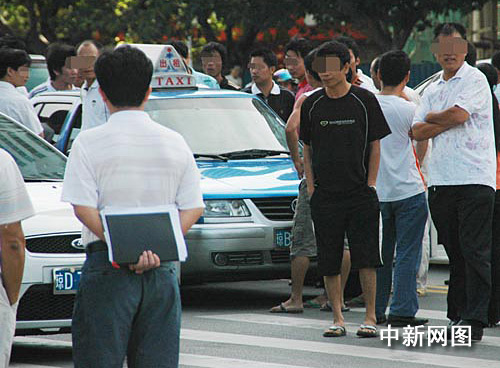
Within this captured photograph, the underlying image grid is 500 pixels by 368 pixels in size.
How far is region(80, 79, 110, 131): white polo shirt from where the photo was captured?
33.9 ft

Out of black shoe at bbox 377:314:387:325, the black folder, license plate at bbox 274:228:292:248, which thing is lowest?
black shoe at bbox 377:314:387:325

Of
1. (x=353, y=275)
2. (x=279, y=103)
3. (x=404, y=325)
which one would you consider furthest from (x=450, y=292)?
(x=279, y=103)

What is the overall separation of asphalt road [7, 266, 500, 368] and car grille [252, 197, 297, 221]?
0.73 metres

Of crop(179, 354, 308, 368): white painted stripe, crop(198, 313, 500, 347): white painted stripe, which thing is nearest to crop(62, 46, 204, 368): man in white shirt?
crop(179, 354, 308, 368): white painted stripe

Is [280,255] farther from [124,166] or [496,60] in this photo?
[124,166]

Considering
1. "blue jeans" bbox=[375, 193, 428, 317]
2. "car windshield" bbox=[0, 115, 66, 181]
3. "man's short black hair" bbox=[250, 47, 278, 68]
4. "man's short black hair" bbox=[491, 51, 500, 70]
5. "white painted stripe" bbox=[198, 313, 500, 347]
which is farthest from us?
"man's short black hair" bbox=[250, 47, 278, 68]

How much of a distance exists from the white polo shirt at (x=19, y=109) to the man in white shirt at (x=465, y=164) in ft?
11.6

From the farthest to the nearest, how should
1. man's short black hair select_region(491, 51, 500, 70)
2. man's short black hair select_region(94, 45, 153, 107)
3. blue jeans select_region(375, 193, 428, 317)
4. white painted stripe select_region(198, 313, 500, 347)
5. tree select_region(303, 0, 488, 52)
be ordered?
1. tree select_region(303, 0, 488, 52)
2. man's short black hair select_region(491, 51, 500, 70)
3. white painted stripe select_region(198, 313, 500, 347)
4. blue jeans select_region(375, 193, 428, 317)
5. man's short black hair select_region(94, 45, 153, 107)

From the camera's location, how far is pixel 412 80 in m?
25.3

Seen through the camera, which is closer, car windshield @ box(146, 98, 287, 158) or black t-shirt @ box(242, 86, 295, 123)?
car windshield @ box(146, 98, 287, 158)

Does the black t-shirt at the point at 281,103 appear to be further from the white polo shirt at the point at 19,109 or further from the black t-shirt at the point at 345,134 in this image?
the black t-shirt at the point at 345,134

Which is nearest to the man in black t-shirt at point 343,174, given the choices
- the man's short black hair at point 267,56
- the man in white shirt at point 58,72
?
the man's short black hair at point 267,56

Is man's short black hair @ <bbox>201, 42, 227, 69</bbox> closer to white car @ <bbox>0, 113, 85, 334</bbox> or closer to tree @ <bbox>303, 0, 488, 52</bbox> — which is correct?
white car @ <bbox>0, 113, 85, 334</bbox>

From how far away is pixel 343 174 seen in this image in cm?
838
